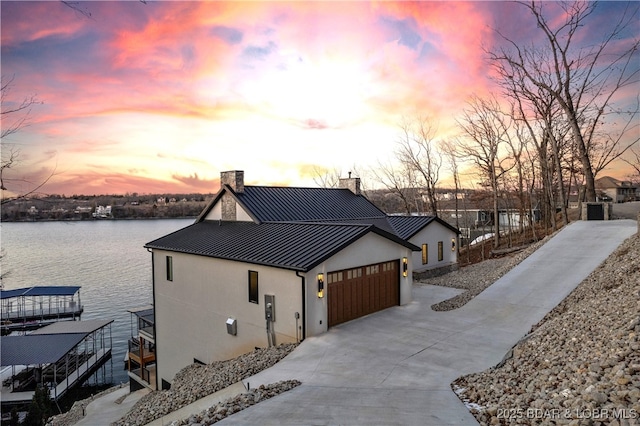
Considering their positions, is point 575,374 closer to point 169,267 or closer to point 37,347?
point 169,267

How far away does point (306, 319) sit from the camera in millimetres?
10875

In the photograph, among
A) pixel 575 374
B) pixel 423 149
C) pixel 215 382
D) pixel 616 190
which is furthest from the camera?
pixel 616 190

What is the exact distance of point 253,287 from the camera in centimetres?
1260

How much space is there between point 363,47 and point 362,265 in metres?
12.9

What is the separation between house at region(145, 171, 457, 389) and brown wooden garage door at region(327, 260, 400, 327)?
0.03 meters

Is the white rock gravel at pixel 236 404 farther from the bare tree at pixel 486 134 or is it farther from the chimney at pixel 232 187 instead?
the bare tree at pixel 486 134

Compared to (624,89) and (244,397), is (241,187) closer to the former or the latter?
(244,397)

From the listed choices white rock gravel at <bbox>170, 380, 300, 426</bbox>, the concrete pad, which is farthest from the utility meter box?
the concrete pad

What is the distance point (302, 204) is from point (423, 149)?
68.7ft

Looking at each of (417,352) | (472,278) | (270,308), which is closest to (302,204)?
(270,308)

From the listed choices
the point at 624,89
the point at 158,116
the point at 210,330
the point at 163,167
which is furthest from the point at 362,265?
the point at 163,167

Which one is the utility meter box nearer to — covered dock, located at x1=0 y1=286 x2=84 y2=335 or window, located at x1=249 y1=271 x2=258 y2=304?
window, located at x1=249 y1=271 x2=258 y2=304

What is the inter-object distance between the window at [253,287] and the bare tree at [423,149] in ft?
87.5

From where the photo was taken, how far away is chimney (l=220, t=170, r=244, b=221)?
18328 millimetres
